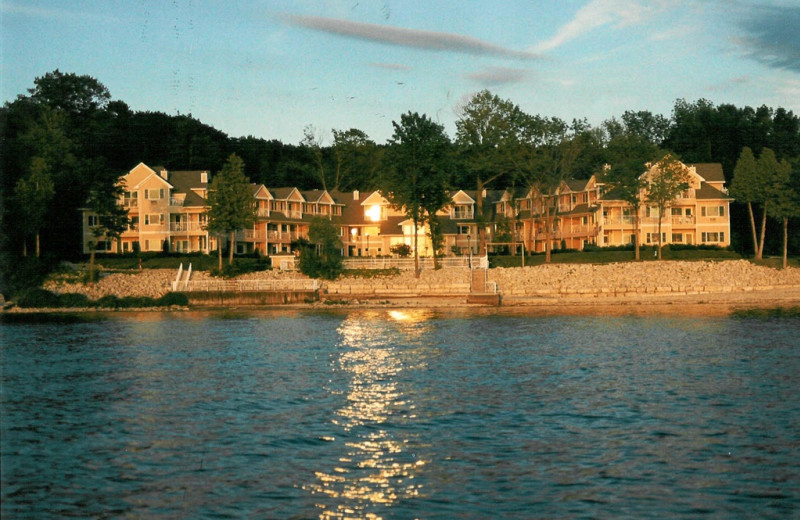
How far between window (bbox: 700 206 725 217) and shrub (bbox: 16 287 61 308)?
6124 centimetres

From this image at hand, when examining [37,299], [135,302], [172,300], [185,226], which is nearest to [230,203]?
[172,300]

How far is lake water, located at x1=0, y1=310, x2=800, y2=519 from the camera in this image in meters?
12.8

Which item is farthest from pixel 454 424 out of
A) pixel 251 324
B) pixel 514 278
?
pixel 514 278

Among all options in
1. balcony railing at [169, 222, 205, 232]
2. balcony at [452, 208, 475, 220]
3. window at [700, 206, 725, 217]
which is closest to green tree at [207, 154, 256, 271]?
balcony railing at [169, 222, 205, 232]

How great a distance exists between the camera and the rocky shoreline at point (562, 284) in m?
56.7

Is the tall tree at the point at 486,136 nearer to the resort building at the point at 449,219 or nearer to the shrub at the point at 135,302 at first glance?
the resort building at the point at 449,219

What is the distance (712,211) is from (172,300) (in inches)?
2147

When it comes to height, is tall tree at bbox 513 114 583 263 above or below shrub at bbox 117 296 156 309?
above

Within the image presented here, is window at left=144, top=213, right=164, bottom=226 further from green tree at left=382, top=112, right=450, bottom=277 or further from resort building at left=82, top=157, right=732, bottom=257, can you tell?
green tree at left=382, top=112, right=450, bottom=277

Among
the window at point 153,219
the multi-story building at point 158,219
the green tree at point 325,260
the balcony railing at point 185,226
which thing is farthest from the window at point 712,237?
the window at point 153,219

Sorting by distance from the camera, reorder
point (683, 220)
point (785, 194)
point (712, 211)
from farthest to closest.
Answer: point (683, 220) < point (712, 211) < point (785, 194)

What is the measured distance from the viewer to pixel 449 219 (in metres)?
94.2

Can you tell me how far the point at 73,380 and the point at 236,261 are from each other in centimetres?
4052

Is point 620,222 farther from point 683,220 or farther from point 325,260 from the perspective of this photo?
point 325,260
